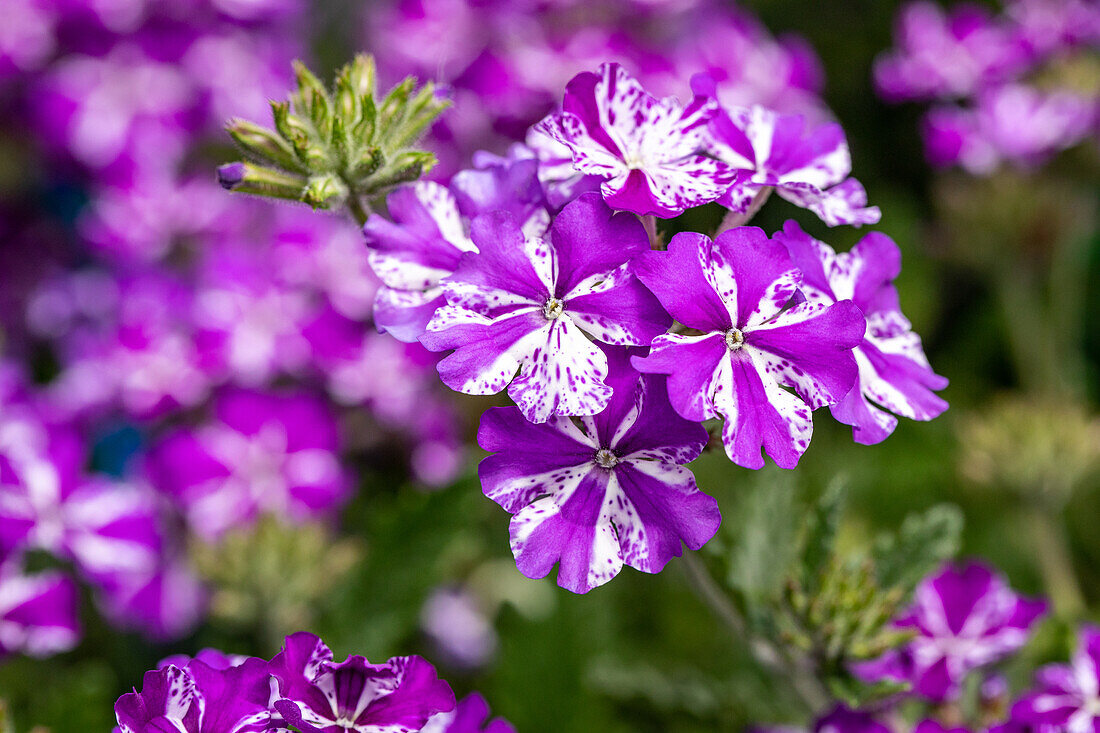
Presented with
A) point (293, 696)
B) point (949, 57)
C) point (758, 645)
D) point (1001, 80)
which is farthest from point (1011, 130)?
point (293, 696)

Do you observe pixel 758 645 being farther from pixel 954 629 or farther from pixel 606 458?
pixel 606 458

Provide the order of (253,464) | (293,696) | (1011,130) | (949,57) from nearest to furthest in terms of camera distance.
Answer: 1. (293,696)
2. (253,464)
3. (1011,130)
4. (949,57)

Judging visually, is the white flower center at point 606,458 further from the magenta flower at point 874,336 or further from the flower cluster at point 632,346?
the magenta flower at point 874,336

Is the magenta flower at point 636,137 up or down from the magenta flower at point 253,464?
up

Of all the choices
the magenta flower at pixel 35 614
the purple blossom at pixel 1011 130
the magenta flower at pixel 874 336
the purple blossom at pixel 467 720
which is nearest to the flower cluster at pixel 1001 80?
the purple blossom at pixel 1011 130

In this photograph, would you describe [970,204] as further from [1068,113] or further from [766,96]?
[766,96]

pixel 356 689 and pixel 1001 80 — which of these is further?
pixel 1001 80
